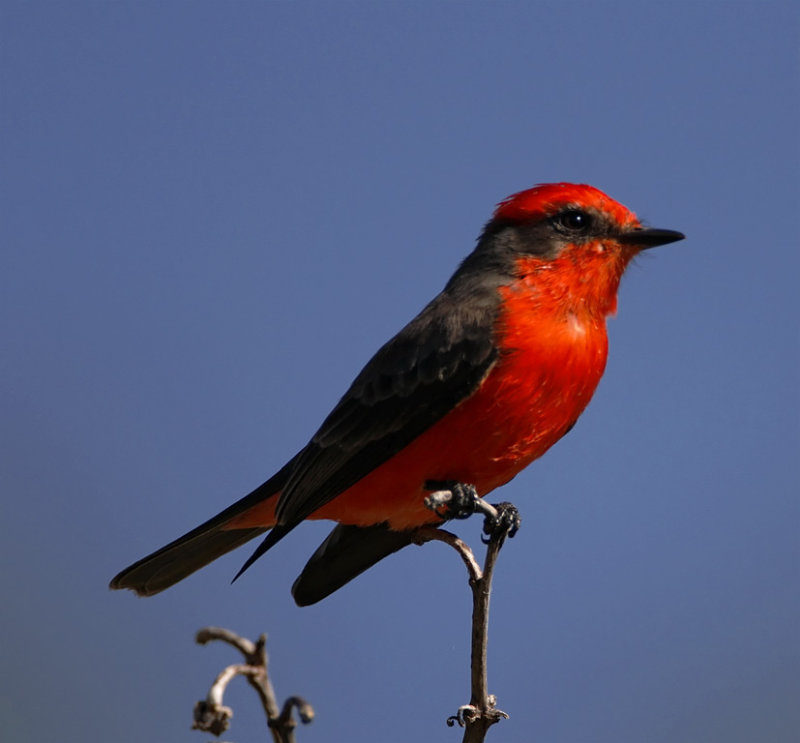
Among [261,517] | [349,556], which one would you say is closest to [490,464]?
[349,556]

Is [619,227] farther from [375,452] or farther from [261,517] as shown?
[261,517]

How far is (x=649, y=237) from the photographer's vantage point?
4824 mm

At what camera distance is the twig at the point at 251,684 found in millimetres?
1816

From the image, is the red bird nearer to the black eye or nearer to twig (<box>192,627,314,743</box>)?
the black eye

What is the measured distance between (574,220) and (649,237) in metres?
0.33

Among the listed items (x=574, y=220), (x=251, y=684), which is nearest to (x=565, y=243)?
(x=574, y=220)

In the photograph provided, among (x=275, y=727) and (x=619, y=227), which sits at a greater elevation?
(x=619, y=227)

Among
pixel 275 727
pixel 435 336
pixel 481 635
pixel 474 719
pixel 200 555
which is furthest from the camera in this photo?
pixel 200 555

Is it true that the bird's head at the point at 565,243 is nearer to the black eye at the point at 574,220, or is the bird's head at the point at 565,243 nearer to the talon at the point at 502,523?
the black eye at the point at 574,220

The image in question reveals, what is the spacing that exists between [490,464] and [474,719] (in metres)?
1.63

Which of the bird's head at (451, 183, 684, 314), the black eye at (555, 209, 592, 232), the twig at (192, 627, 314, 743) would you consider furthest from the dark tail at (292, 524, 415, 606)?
the twig at (192, 627, 314, 743)

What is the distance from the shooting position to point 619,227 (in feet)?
16.0

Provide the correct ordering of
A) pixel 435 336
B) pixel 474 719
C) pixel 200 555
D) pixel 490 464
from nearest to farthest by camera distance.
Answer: pixel 474 719 < pixel 490 464 < pixel 435 336 < pixel 200 555

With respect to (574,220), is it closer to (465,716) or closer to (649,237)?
(649,237)
